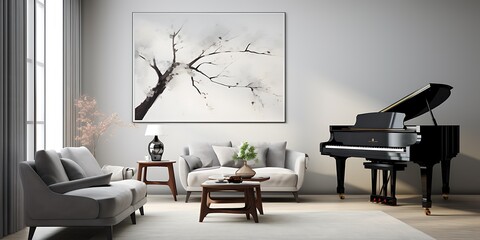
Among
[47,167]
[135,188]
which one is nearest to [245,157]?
[135,188]

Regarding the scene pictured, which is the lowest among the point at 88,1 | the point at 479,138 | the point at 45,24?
the point at 479,138

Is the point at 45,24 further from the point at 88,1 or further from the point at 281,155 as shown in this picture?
the point at 281,155

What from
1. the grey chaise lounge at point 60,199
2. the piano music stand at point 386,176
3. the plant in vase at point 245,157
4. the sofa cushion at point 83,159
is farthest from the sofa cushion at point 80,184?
the piano music stand at point 386,176

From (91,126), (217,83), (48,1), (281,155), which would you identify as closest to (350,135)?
(281,155)

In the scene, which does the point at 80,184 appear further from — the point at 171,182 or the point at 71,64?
the point at 71,64

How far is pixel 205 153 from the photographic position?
9141 mm

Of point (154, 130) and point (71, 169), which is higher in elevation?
point (154, 130)

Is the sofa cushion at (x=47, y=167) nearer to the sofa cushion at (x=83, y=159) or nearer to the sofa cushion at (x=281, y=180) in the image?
the sofa cushion at (x=83, y=159)

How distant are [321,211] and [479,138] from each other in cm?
337

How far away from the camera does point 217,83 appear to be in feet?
31.4

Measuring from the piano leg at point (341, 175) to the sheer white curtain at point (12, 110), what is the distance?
13.7 ft

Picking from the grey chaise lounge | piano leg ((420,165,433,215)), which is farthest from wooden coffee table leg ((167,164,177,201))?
piano leg ((420,165,433,215))

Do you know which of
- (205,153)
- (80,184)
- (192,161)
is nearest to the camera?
(80,184)

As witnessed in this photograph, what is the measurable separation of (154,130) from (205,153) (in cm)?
80
